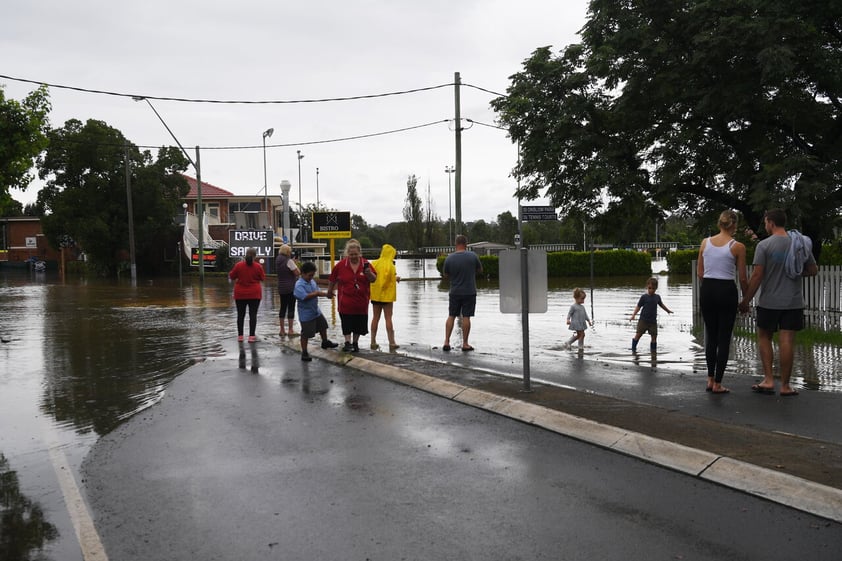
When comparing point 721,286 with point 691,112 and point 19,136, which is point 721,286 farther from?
point 19,136

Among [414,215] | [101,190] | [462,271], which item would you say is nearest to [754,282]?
[462,271]

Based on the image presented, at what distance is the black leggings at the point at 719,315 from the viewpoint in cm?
732

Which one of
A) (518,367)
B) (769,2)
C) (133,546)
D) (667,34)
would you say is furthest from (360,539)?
(667,34)

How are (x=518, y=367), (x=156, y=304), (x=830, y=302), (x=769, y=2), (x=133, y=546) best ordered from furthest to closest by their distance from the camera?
1. (x=156, y=304)
2. (x=830, y=302)
3. (x=769, y=2)
4. (x=518, y=367)
5. (x=133, y=546)

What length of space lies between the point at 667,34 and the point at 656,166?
2.62 metres

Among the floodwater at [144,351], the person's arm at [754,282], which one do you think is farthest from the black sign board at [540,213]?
the person's arm at [754,282]

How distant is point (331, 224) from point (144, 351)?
10727 mm

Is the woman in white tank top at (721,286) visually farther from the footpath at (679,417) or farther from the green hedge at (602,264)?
the green hedge at (602,264)

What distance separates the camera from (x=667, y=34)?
14.3m

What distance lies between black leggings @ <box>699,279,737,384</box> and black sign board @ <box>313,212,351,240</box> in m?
15.9

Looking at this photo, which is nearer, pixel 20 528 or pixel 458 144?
pixel 20 528

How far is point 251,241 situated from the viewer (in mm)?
Result: 38875

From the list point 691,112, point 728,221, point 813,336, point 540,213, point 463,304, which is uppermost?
point 691,112

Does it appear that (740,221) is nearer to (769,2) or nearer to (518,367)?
(769,2)
